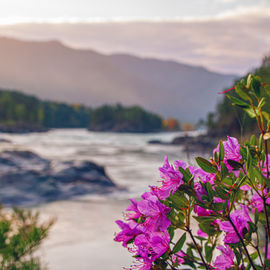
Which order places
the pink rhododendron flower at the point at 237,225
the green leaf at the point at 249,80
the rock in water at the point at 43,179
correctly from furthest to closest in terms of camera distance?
the rock in water at the point at 43,179
the pink rhododendron flower at the point at 237,225
the green leaf at the point at 249,80

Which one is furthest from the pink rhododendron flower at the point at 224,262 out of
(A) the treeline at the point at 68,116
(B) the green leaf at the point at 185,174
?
(A) the treeline at the point at 68,116

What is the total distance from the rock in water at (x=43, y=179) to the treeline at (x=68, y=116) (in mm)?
58868

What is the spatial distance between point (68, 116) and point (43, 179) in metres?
98.9

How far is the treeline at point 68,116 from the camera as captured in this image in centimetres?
7406

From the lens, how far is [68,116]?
360 ft

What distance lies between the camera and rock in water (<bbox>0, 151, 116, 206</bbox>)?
459 inches

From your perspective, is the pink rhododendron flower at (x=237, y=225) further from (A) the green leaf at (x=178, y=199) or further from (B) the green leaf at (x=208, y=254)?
→ (B) the green leaf at (x=208, y=254)

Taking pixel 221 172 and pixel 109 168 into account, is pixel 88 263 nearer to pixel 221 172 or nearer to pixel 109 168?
pixel 221 172

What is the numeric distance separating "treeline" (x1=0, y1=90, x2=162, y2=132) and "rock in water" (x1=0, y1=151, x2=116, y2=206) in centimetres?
5887

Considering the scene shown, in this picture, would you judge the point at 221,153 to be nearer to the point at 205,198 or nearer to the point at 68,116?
the point at 205,198

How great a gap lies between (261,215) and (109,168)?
68.4ft

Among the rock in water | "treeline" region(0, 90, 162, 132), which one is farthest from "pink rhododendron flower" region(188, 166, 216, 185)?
"treeline" region(0, 90, 162, 132)

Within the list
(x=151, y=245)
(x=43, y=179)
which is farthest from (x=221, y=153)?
(x=43, y=179)

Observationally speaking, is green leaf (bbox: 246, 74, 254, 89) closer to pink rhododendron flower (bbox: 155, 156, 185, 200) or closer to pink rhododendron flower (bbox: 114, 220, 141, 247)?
pink rhododendron flower (bbox: 155, 156, 185, 200)
